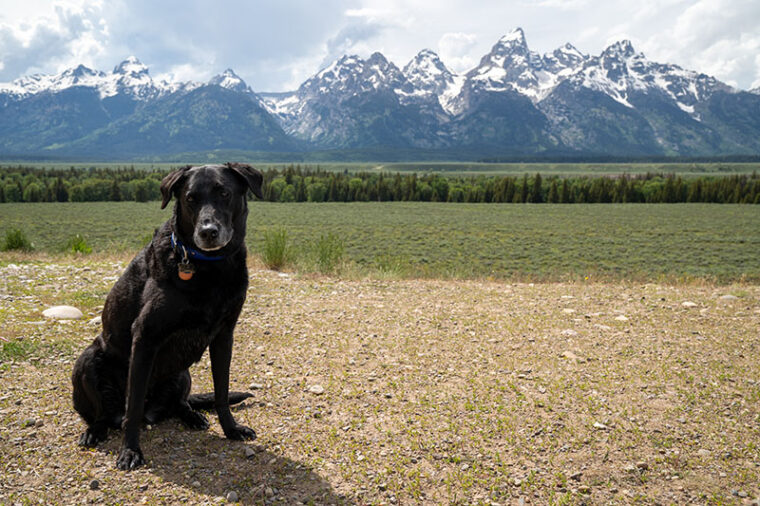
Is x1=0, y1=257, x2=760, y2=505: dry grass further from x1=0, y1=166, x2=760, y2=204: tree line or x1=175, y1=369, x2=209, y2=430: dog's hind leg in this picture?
x1=0, y1=166, x2=760, y2=204: tree line

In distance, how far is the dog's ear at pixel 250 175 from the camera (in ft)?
12.7

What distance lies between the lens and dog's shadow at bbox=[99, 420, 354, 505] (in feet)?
12.0

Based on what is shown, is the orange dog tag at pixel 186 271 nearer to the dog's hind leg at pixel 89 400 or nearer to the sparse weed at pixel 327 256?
the dog's hind leg at pixel 89 400

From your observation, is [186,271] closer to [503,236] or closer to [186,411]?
[186,411]

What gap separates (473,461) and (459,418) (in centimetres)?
69

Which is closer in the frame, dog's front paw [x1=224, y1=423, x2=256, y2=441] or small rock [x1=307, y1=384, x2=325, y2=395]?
dog's front paw [x1=224, y1=423, x2=256, y2=441]

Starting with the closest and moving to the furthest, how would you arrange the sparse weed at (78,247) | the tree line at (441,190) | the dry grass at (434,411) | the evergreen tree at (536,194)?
the dry grass at (434,411) < the sparse weed at (78,247) < the tree line at (441,190) < the evergreen tree at (536,194)

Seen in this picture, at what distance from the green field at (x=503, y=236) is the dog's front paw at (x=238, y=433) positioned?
30.3 ft

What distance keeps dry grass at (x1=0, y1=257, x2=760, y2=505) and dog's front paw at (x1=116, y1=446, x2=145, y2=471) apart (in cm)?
7

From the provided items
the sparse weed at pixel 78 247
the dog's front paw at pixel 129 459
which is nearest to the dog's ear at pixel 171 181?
the dog's front paw at pixel 129 459

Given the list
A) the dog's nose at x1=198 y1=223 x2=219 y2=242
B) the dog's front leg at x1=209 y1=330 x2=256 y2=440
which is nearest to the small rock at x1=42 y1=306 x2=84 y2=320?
the dog's front leg at x1=209 y1=330 x2=256 y2=440

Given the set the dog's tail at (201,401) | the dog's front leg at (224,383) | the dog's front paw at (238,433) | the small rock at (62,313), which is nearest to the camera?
the dog's front leg at (224,383)

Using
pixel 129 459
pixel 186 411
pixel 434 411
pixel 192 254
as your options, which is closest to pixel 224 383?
pixel 186 411

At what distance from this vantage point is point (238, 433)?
436 cm
